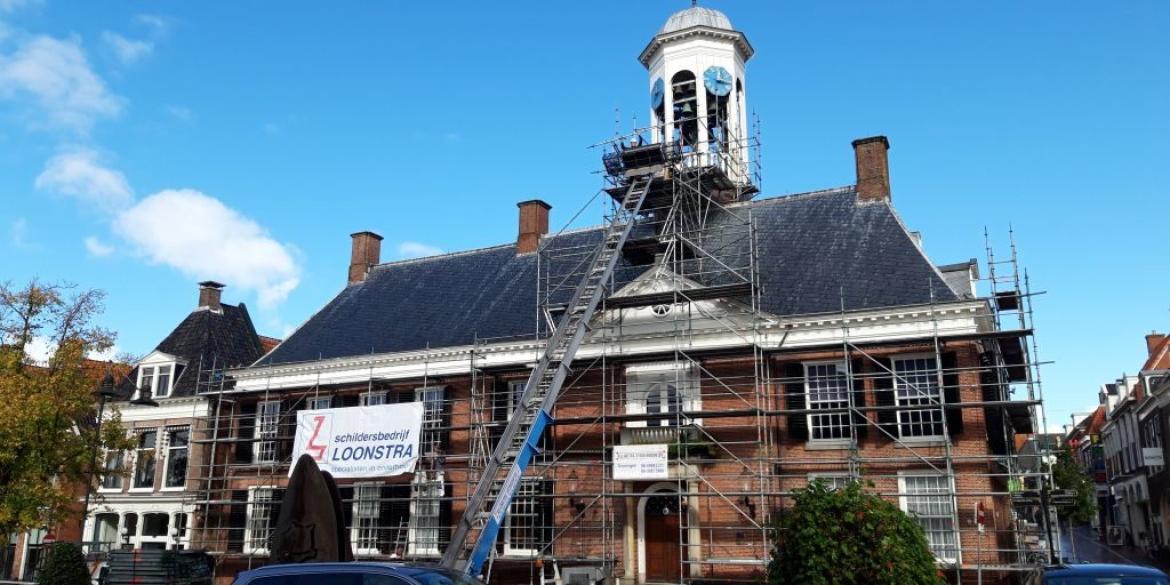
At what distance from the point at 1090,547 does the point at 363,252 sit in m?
40.1

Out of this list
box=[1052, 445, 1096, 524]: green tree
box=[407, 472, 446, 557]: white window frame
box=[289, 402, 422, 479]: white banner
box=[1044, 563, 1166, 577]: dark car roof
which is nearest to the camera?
box=[1044, 563, 1166, 577]: dark car roof

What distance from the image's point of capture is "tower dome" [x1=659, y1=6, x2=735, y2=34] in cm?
2814

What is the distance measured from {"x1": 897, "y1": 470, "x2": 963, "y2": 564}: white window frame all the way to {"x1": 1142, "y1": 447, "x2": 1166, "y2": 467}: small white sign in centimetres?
2649

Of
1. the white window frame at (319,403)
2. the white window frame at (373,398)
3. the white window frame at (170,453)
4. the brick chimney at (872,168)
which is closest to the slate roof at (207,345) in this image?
the white window frame at (170,453)

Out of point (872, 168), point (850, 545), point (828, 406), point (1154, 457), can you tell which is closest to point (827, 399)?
point (828, 406)

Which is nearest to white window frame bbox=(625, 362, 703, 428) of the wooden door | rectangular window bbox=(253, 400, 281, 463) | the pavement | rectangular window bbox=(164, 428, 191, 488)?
the wooden door

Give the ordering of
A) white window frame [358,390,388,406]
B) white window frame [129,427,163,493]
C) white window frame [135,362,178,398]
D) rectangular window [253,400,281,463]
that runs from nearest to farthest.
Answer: white window frame [358,390,388,406] → rectangular window [253,400,281,463] → white window frame [129,427,163,493] → white window frame [135,362,178,398]

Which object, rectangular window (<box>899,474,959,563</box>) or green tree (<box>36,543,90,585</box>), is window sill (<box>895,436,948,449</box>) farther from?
green tree (<box>36,543,90,585</box>)

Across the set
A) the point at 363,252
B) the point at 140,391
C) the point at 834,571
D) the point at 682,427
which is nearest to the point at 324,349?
the point at 363,252

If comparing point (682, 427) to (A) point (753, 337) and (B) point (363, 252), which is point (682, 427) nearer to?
(A) point (753, 337)

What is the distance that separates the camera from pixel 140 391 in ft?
107

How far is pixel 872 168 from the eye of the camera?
24.8 m

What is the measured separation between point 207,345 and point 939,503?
27.3 m

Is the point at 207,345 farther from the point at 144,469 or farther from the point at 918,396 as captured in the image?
the point at 918,396
